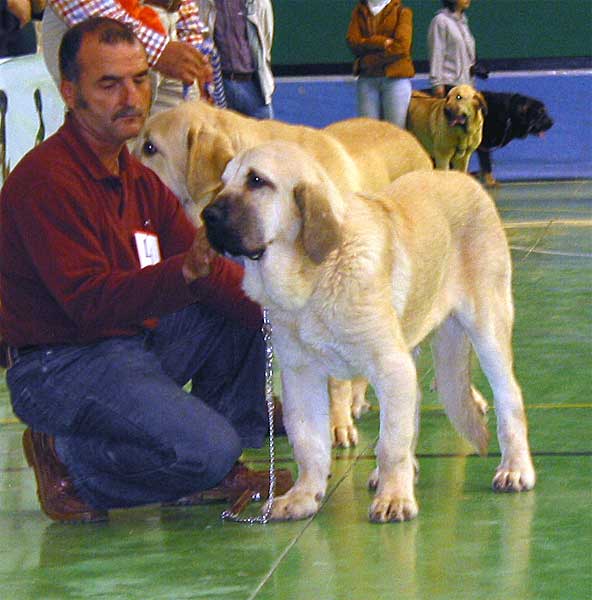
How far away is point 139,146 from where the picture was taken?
5449 millimetres

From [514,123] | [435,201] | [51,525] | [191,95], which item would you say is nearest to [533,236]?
[514,123]

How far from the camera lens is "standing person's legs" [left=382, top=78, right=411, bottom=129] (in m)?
13.3

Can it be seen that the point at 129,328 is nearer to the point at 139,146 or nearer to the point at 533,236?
the point at 139,146

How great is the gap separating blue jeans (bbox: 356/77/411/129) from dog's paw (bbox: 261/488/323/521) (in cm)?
938

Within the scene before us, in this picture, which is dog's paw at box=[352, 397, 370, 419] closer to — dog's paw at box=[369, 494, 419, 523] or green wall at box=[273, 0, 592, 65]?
dog's paw at box=[369, 494, 419, 523]

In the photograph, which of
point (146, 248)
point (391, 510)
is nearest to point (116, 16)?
point (146, 248)

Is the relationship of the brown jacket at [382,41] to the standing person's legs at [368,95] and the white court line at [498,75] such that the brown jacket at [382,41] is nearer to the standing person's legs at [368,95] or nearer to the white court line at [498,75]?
the standing person's legs at [368,95]

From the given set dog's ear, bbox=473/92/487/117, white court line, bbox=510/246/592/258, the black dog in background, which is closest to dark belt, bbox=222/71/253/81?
white court line, bbox=510/246/592/258

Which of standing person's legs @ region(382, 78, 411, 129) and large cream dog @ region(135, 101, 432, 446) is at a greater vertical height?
large cream dog @ region(135, 101, 432, 446)

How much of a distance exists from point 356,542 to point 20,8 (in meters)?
3.88

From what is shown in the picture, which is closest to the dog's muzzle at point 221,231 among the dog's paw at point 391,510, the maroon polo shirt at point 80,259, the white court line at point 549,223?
the maroon polo shirt at point 80,259

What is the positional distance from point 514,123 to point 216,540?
1199 centimetres

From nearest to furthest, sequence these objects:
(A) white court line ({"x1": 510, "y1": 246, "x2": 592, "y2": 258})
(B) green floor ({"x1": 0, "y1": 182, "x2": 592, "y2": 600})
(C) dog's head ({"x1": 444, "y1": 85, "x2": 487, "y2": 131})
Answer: (B) green floor ({"x1": 0, "y1": 182, "x2": 592, "y2": 600}) < (A) white court line ({"x1": 510, "y1": 246, "x2": 592, "y2": 258}) < (C) dog's head ({"x1": 444, "y1": 85, "x2": 487, "y2": 131})

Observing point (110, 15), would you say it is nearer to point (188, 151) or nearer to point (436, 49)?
point (188, 151)
